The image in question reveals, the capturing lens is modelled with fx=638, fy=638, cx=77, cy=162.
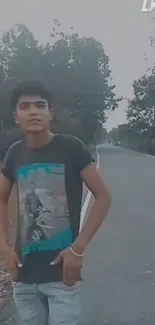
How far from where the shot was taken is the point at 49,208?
3256 millimetres

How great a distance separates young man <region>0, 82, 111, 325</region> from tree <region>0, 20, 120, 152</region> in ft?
146

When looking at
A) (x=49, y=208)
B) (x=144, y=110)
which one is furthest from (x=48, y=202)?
(x=144, y=110)

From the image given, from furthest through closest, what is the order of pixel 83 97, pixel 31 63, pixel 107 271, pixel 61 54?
pixel 83 97
pixel 61 54
pixel 31 63
pixel 107 271

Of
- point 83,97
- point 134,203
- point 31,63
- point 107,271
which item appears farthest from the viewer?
point 83,97

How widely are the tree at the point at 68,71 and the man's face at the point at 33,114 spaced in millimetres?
44610

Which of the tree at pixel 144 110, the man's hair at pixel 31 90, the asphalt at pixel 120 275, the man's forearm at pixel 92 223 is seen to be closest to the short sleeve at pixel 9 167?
the man's hair at pixel 31 90

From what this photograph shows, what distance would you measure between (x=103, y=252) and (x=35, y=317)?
5.64 meters

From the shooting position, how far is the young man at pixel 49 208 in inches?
Answer: 128

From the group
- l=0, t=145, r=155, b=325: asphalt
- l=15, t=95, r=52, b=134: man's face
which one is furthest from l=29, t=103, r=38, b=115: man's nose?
l=0, t=145, r=155, b=325: asphalt

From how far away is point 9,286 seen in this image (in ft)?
22.8

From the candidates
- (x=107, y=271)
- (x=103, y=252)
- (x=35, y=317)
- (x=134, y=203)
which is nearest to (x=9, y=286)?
(x=107, y=271)

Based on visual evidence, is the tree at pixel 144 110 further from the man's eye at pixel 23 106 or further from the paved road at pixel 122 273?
the man's eye at pixel 23 106

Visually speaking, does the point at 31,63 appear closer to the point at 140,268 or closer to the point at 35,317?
the point at 140,268

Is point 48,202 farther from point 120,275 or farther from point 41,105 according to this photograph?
point 120,275
